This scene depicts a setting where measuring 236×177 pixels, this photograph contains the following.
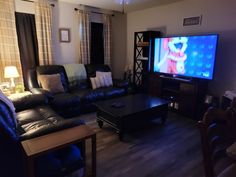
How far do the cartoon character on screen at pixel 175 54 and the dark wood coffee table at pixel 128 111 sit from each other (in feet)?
3.45

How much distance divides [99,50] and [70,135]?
11.6 ft

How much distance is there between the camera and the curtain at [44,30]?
3.73 m

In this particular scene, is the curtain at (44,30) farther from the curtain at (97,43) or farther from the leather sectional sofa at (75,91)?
the curtain at (97,43)

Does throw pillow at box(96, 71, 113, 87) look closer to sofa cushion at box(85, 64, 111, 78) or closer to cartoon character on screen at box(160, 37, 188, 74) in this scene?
sofa cushion at box(85, 64, 111, 78)

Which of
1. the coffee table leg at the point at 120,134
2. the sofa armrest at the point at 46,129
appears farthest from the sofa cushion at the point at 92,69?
the sofa armrest at the point at 46,129

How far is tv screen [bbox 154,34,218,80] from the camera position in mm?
3230

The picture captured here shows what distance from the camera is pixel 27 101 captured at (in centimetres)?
273

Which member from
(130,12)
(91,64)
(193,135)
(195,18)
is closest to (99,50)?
(91,64)

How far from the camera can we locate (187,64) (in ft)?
11.8

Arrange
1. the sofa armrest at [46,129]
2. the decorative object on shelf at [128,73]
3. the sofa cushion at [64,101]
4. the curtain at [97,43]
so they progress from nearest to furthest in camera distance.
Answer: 1. the sofa armrest at [46,129]
2. the sofa cushion at [64,101]
3. the curtain at [97,43]
4. the decorative object on shelf at [128,73]

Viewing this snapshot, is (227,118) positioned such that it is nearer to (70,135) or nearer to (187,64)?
(70,135)

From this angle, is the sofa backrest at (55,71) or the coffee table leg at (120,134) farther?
the sofa backrest at (55,71)

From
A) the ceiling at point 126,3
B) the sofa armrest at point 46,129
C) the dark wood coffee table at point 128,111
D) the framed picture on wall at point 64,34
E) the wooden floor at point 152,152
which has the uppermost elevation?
the ceiling at point 126,3

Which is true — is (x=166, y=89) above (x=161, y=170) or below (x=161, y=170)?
above
